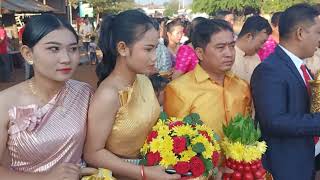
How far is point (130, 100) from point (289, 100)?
3.33 ft

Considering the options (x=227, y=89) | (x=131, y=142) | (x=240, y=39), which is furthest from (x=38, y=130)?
(x=240, y=39)

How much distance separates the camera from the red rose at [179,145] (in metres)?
1.93

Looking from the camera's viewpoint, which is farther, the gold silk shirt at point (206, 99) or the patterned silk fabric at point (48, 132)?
the gold silk shirt at point (206, 99)

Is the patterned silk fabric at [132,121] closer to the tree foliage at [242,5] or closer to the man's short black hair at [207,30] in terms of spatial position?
the man's short black hair at [207,30]

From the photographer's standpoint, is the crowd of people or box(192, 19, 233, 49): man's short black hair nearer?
the crowd of people

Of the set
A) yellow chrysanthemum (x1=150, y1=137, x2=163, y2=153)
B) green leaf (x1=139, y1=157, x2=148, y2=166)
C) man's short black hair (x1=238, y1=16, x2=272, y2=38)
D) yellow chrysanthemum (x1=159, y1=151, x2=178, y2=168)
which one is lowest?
green leaf (x1=139, y1=157, x2=148, y2=166)

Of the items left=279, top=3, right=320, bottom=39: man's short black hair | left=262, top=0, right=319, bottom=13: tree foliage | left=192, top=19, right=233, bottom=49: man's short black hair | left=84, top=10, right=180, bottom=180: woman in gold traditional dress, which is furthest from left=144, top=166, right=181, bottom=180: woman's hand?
left=262, top=0, right=319, bottom=13: tree foliage

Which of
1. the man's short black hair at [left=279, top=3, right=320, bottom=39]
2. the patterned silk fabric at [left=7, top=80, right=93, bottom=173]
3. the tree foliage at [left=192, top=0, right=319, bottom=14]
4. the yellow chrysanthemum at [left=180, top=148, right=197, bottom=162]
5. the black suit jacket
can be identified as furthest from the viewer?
the tree foliage at [left=192, top=0, right=319, bottom=14]

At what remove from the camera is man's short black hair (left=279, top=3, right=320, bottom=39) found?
2520 millimetres

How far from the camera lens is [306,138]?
258 centimetres

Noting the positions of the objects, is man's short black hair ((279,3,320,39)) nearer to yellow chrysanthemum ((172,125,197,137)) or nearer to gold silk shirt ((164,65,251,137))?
gold silk shirt ((164,65,251,137))

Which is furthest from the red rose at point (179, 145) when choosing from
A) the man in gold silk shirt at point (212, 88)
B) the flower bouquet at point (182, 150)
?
the man in gold silk shirt at point (212, 88)

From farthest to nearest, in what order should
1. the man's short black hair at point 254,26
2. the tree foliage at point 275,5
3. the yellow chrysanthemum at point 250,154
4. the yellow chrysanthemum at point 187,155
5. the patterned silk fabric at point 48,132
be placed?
the tree foliage at point 275,5 < the man's short black hair at point 254,26 < the yellow chrysanthemum at point 250,154 < the yellow chrysanthemum at point 187,155 < the patterned silk fabric at point 48,132

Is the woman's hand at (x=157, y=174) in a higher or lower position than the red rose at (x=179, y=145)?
lower
